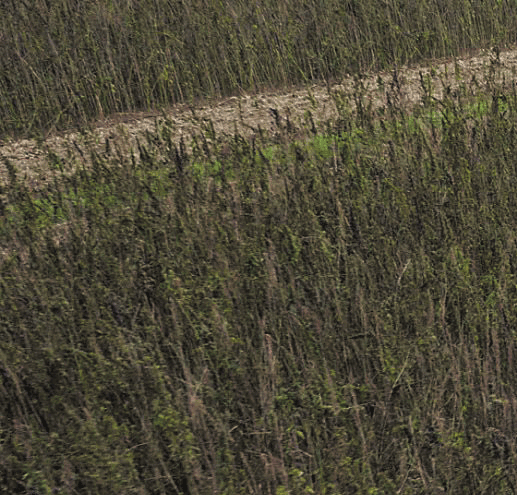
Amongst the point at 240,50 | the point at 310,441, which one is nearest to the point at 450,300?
the point at 310,441

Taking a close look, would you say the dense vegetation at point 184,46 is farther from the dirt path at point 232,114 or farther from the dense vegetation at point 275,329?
the dense vegetation at point 275,329

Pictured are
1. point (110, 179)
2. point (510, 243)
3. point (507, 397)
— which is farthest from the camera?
point (110, 179)

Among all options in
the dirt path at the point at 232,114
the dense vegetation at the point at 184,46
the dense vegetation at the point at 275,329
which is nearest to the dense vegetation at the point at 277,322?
the dense vegetation at the point at 275,329

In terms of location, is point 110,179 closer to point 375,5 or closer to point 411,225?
point 411,225

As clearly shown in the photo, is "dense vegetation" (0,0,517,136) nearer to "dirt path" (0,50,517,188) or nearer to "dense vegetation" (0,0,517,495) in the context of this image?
"dirt path" (0,50,517,188)

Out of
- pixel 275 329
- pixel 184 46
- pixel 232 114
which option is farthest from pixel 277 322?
pixel 184 46

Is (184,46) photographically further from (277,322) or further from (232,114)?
(277,322)
